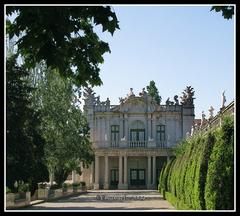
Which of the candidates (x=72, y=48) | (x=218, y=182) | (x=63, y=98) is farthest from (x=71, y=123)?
(x=72, y=48)

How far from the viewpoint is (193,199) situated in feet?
64.2

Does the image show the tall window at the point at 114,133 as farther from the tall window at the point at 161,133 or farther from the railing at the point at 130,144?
the tall window at the point at 161,133

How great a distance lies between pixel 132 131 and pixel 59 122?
25302 mm

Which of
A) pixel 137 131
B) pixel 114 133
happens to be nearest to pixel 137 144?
pixel 137 131

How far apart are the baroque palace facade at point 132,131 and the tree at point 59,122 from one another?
1918 centimetres

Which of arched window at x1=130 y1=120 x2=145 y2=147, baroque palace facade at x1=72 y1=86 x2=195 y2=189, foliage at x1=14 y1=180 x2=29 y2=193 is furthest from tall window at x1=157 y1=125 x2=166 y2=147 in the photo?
foliage at x1=14 y1=180 x2=29 y2=193

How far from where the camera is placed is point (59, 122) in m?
39.0

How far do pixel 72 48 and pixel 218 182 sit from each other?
28.1ft

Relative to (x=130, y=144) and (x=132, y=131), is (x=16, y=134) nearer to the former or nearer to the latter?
(x=130, y=144)

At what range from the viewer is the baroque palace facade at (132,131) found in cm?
6094

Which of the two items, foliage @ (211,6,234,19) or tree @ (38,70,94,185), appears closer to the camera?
foliage @ (211,6,234,19)

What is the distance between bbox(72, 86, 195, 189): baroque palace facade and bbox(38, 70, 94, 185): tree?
19183 mm

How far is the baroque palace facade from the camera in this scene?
6094cm

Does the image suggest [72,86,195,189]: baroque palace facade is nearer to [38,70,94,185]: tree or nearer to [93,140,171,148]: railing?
[93,140,171,148]: railing
